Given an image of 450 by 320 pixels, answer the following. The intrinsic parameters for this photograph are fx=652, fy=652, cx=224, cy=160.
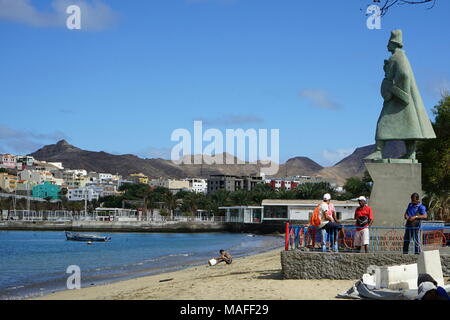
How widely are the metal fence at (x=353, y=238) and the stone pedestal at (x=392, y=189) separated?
62 cm

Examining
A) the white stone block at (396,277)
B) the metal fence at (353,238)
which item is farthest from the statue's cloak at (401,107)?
the white stone block at (396,277)

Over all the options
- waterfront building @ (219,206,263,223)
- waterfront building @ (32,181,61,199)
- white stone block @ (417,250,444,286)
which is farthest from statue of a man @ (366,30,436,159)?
waterfront building @ (32,181,61,199)

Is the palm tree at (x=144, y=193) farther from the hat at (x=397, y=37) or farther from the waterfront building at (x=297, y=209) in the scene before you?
the hat at (x=397, y=37)

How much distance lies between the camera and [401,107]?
1578 cm

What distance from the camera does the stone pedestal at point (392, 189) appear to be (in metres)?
15.0

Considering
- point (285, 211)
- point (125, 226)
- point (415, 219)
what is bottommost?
point (125, 226)

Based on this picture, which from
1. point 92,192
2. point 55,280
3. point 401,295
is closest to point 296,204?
point 55,280

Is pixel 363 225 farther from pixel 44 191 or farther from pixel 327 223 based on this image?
pixel 44 191

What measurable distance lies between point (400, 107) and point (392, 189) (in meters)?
2.13

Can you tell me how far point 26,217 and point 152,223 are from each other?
35.1 m

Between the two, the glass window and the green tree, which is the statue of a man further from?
the glass window

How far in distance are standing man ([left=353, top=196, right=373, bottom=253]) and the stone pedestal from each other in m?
1.26

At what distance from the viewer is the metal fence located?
542 inches

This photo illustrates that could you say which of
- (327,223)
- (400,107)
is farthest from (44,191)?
(327,223)
